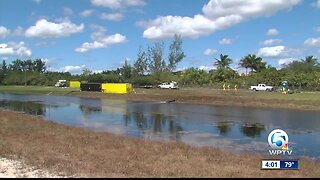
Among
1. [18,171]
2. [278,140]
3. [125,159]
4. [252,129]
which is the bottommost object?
[252,129]

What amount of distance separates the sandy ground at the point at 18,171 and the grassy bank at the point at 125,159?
378 mm

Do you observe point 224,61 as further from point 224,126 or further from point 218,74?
point 224,126

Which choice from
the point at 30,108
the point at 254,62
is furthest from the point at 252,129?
the point at 254,62

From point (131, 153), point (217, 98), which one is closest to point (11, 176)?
point (131, 153)

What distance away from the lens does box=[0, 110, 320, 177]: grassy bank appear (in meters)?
13.1

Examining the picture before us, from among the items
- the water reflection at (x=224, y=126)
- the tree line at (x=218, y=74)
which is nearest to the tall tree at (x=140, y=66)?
the tree line at (x=218, y=74)

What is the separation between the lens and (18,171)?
12664 mm

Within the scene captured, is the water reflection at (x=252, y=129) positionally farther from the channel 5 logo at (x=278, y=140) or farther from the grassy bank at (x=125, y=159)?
the grassy bank at (x=125, y=159)

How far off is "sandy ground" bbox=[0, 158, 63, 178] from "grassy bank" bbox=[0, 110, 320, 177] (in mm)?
Result: 378

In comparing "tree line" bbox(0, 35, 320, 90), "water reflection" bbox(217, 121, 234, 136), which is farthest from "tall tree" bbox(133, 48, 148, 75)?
"water reflection" bbox(217, 121, 234, 136)

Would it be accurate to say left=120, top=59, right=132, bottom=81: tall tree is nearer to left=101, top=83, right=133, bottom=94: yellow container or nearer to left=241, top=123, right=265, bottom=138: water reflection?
left=101, top=83, right=133, bottom=94: yellow container

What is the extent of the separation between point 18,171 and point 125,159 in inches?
161

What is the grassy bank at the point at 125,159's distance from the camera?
13070 mm

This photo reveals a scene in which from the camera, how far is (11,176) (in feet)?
38.9
